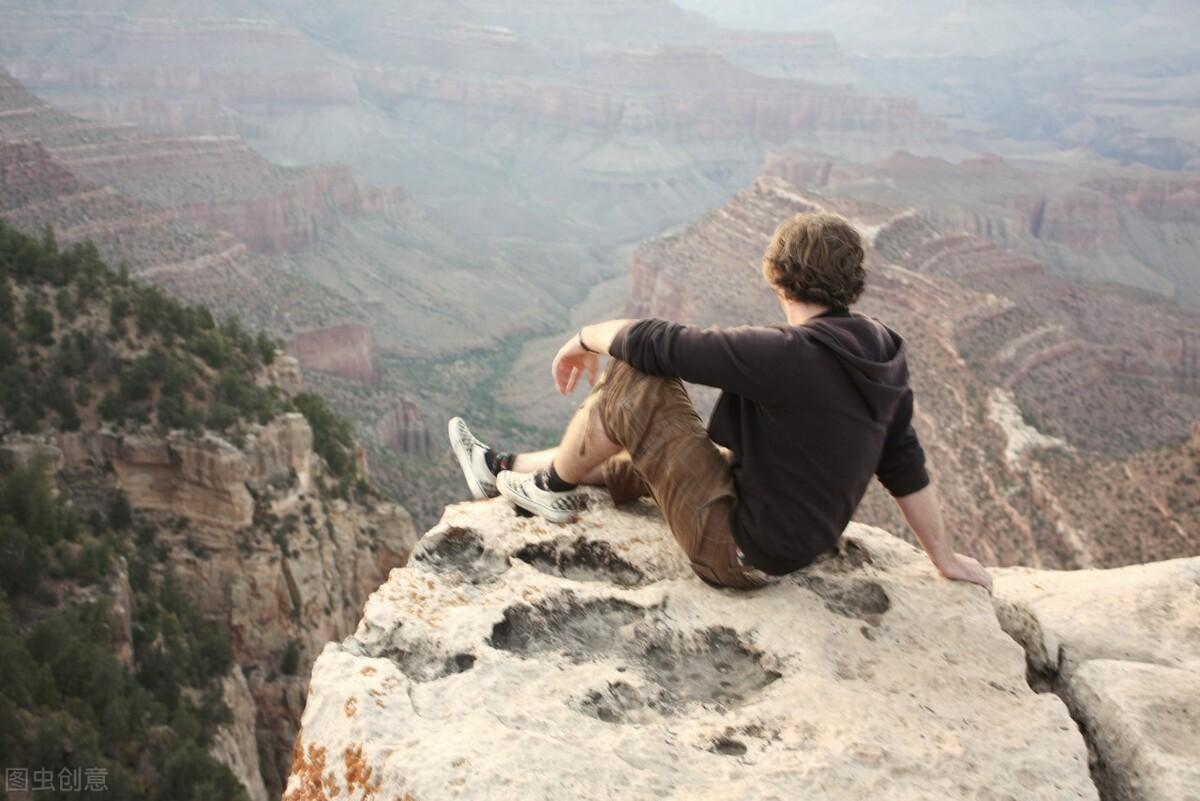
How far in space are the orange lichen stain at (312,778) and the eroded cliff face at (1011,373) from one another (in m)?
20.1

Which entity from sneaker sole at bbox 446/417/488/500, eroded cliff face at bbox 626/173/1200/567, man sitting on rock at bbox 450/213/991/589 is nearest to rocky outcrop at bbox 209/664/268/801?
sneaker sole at bbox 446/417/488/500

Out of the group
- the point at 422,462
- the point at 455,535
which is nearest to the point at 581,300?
the point at 422,462

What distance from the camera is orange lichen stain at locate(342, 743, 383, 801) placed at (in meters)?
3.83

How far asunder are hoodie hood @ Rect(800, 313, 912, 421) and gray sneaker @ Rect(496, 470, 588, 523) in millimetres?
1711

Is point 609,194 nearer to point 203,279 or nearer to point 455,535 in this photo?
point 203,279

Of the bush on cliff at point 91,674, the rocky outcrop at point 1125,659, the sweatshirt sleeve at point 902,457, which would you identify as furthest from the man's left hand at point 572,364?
the bush on cliff at point 91,674

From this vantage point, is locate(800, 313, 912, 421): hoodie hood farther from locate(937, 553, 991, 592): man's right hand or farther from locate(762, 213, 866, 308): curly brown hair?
locate(937, 553, 991, 592): man's right hand

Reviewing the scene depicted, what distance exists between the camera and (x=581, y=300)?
85.9 metres

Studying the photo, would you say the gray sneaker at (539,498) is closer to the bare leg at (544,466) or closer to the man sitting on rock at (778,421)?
the bare leg at (544,466)

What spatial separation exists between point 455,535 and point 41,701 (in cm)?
A: 796

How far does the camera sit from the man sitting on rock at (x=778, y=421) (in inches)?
188

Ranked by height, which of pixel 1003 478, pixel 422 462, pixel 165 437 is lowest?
pixel 422 462

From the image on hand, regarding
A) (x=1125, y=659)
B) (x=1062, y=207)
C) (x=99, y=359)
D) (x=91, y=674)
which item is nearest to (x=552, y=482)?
(x=1125, y=659)

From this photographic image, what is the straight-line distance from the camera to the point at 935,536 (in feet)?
17.9
